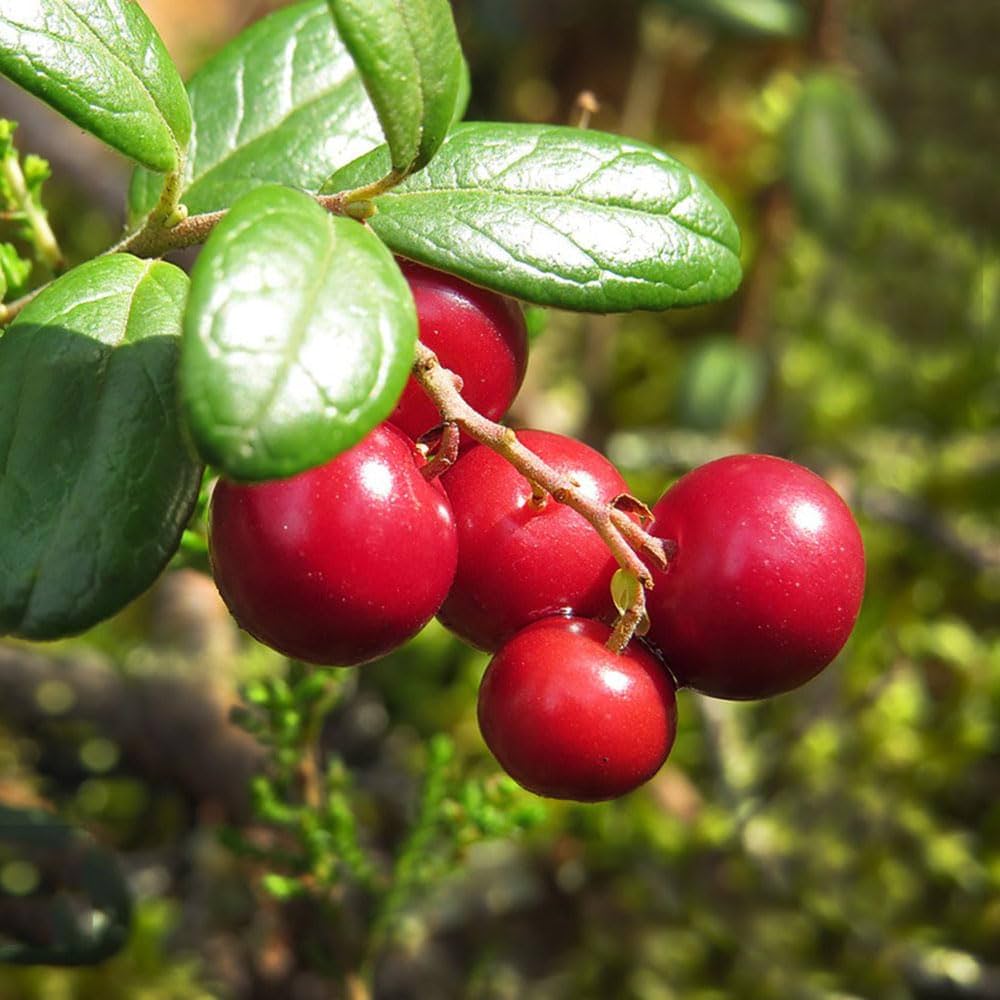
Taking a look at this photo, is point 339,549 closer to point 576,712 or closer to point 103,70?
point 576,712

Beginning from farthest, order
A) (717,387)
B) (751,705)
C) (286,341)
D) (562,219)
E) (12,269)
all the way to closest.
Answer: (717,387) → (751,705) → (12,269) → (562,219) → (286,341)

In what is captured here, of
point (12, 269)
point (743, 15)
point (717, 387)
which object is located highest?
point (12, 269)

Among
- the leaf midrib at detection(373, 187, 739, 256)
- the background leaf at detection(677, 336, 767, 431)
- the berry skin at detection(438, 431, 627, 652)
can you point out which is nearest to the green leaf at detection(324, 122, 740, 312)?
the leaf midrib at detection(373, 187, 739, 256)

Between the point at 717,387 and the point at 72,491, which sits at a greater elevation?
the point at 72,491

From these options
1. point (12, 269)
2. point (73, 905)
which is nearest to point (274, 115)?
point (12, 269)

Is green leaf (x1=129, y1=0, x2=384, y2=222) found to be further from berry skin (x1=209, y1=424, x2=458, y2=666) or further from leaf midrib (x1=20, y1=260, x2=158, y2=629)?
berry skin (x1=209, y1=424, x2=458, y2=666)
